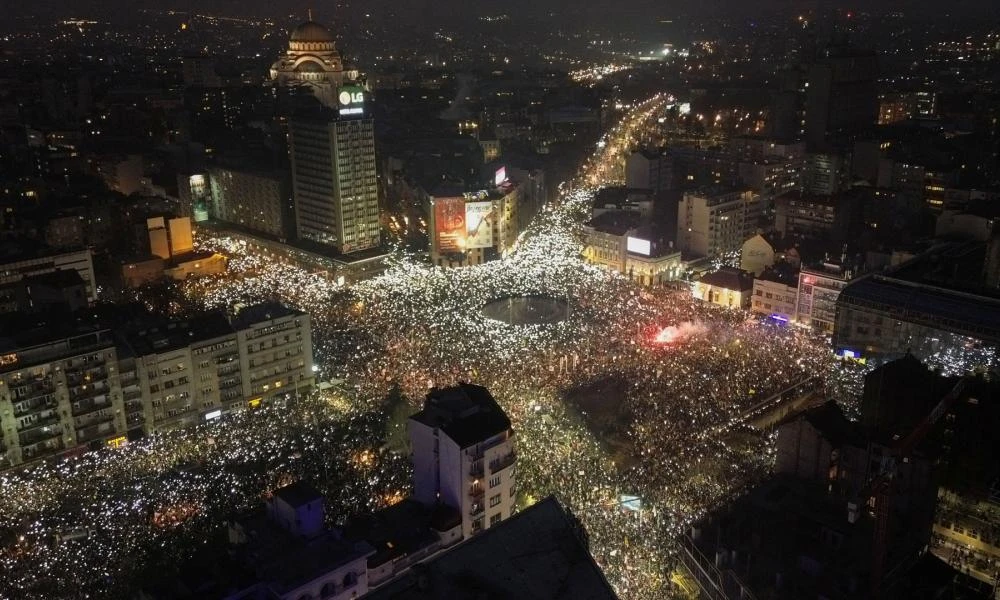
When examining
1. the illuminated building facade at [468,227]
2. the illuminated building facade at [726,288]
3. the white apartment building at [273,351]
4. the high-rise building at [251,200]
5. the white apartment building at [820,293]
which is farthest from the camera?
the high-rise building at [251,200]

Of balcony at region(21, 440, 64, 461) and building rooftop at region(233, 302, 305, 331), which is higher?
building rooftop at region(233, 302, 305, 331)

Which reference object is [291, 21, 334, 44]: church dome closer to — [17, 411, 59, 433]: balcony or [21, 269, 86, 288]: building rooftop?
[21, 269, 86, 288]: building rooftop

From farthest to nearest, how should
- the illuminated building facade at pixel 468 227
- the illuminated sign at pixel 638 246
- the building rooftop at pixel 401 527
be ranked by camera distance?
the illuminated building facade at pixel 468 227
the illuminated sign at pixel 638 246
the building rooftop at pixel 401 527

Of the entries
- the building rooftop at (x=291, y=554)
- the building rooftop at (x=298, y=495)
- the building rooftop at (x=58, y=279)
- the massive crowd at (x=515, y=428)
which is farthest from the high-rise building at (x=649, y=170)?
the building rooftop at (x=291, y=554)

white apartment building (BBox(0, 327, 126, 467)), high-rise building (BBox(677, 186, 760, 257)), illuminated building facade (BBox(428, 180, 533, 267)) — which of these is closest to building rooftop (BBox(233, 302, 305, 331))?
white apartment building (BBox(0, 327, 126, 467))

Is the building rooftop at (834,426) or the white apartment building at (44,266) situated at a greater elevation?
the white apartment building at (44,266)

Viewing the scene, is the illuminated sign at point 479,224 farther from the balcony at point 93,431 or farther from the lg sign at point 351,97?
the balcony at point 93,431
